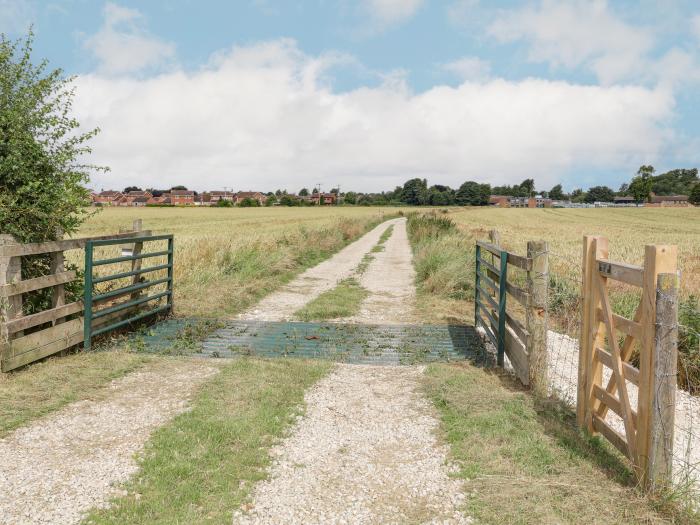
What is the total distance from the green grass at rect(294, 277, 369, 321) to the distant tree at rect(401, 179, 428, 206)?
142137 mm

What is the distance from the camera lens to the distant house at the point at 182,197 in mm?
152500

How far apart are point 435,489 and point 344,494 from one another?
608 millimetres

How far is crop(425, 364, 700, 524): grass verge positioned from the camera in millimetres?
3250

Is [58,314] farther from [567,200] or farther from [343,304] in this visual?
[567,200]

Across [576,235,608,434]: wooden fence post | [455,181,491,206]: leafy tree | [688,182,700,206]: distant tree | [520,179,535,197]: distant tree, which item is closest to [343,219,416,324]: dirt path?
[576,235,608,434]: wooden fence post

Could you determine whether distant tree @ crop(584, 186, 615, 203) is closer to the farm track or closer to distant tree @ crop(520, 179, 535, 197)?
distant tree @ crop(520, 179, 535, 197)

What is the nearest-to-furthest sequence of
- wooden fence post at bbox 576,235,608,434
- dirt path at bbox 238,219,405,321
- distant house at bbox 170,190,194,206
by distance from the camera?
wooden fence post at bbox 576,235,608,434, dirt path at bbox 238,219,405,321, distant house at bbox 170,190,194,206

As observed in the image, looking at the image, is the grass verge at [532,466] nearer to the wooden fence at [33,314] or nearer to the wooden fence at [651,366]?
the wooden fence at [651,366]

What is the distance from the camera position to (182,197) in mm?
154750

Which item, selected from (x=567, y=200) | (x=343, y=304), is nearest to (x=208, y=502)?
(x=343, y=304)

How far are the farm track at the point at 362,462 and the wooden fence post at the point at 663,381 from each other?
1.24 meters

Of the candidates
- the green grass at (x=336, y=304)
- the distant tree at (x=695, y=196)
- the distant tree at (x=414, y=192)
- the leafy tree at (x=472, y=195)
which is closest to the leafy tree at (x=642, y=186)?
the distant tree at (x=695, y=196)

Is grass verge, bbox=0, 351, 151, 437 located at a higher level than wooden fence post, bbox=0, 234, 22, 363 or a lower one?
lower

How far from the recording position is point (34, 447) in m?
4.18
